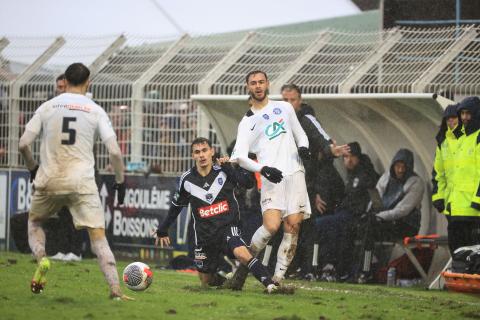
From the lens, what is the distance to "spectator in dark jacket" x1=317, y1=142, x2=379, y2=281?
49.9ft

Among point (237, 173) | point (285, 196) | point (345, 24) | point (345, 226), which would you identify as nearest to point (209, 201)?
point (237, 173)

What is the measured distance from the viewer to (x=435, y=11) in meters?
17.8

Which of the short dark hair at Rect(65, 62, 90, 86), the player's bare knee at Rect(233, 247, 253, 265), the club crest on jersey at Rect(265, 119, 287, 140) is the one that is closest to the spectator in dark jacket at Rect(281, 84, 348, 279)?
the club crest on jersey at Rect(265, 119, 287, 140)

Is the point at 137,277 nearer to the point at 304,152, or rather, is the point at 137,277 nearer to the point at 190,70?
the point at 304,152

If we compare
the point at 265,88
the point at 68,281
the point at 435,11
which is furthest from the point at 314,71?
the point at 68,281

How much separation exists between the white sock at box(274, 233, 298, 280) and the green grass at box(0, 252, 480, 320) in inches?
10.7

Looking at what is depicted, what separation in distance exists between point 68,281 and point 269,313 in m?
3.35

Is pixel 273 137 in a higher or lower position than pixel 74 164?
higher

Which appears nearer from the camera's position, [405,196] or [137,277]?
[137,277]

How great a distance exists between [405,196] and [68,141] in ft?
20.4

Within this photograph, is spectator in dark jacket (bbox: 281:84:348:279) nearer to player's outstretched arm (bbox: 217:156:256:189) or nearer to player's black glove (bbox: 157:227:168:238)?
player's outstretched arm (bbox: 217:156:256:189)

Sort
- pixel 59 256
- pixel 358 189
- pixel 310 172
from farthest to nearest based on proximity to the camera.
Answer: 1. pixel 59 256
2. pixel 358 189
3. pixel 310 172

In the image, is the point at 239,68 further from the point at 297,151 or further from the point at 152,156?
the point at 297,151

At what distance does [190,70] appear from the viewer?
58.9 feet
